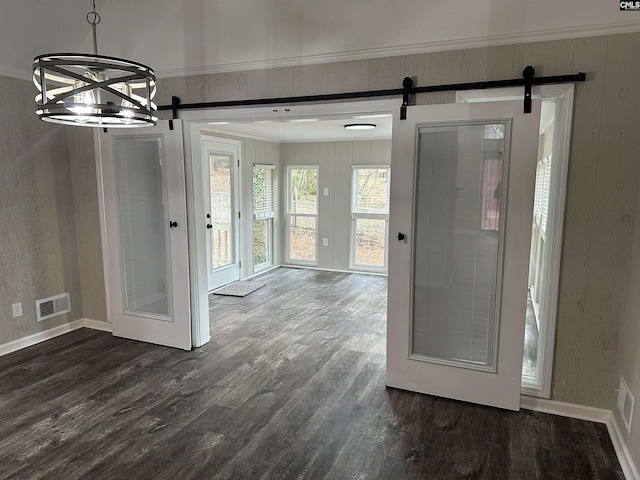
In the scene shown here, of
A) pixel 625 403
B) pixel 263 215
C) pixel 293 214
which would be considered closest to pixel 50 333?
pixel 263 215

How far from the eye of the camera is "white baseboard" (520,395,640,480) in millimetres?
2338

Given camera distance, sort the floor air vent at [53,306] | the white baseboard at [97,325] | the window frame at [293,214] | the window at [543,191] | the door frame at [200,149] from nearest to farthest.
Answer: the door frame at [200,149]
the floor air vent at [53,306]
the white baseboard at [97,325]
the window at [543,191]
the window frame at [293,214]

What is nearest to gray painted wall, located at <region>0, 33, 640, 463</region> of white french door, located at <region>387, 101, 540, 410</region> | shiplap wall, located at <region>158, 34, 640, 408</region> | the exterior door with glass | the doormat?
shiplap wall, located at <region>158, 34, 640, 408</region>

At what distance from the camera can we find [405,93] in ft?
9.26

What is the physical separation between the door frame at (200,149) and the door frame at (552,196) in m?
0.70

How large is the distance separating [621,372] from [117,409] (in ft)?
10.3

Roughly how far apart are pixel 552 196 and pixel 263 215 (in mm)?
5037

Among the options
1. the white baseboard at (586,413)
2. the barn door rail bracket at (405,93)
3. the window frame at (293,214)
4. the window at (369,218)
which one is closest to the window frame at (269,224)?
the window frame at (293,214)

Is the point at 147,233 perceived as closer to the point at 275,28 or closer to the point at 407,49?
the point at 275,28

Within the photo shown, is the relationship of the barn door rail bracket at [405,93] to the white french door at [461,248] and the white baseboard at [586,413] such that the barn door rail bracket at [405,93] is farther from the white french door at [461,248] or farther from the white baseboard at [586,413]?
the white baseboard at [586,413]

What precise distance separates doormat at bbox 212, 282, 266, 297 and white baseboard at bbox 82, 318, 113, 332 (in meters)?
1.62

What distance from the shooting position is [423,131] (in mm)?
2797

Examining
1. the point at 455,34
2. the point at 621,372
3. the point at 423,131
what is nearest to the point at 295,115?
the point at 423,131

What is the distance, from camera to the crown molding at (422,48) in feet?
7.93
